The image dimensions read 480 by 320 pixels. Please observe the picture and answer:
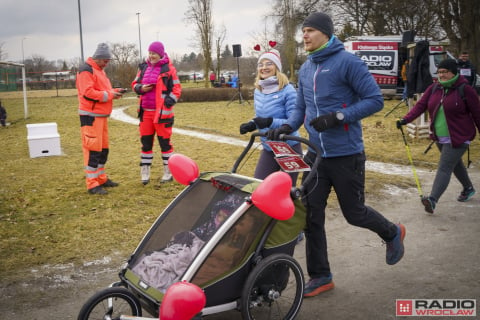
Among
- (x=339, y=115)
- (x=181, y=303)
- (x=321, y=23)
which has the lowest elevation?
(x=181, y=303)

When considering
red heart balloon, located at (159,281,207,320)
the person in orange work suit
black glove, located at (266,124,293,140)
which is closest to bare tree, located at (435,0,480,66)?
the person in orange work suit

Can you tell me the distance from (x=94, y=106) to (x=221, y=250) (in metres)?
4.21

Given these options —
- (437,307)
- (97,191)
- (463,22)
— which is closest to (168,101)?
(97,191)

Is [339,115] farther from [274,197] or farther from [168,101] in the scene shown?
[168,101]

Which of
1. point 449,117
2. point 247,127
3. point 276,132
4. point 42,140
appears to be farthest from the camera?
point 42,140

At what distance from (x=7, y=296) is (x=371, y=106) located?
3156mm

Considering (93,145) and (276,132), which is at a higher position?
(276,132)

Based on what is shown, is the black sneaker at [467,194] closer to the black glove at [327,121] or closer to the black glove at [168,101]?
the black glove at [327,121]

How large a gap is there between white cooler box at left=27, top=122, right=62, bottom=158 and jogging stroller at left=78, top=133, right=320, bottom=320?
7594 mm

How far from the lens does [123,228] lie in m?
5.21

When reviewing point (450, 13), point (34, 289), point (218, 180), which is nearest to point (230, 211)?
point (218, 180)

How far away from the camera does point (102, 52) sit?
251 inches

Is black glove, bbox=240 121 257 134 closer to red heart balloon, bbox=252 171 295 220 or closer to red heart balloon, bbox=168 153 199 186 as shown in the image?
red heart balloon, bbox=168 153 199 186

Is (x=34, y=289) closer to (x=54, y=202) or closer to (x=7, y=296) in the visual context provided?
(x=7, y=296)
